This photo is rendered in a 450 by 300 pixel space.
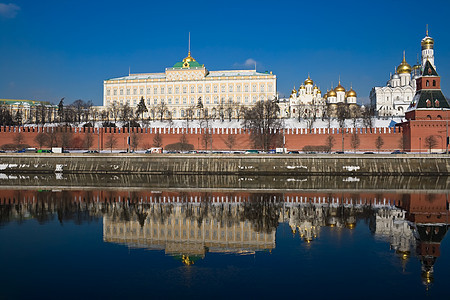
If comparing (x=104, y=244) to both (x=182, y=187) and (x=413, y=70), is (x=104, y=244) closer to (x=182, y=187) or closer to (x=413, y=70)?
(x=182, y=187)

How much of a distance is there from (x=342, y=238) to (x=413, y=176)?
663 inches

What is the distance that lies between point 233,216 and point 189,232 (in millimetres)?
2439

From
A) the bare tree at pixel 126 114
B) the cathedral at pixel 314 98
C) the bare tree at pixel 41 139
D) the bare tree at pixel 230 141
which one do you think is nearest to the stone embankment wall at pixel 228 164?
the bare tree at pixel 41 139

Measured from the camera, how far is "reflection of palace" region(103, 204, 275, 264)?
34.9 feet

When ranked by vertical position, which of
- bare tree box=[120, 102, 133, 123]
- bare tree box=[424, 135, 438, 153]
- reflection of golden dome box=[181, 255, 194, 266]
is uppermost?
bare tree box=[120, 102, 133, 123]

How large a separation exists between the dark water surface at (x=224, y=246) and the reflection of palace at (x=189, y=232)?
0.11 ft

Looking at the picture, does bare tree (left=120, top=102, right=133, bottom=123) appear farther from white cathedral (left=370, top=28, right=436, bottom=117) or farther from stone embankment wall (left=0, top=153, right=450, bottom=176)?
white cathedral (left=370, top=28, right=436, bottom=117)

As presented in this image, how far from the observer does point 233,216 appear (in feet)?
46.8

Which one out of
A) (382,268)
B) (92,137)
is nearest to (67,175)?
(92,137)

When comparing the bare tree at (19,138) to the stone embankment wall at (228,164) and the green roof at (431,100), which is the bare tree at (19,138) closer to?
the stone embankment wall at (228,164)

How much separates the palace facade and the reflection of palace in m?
50.4

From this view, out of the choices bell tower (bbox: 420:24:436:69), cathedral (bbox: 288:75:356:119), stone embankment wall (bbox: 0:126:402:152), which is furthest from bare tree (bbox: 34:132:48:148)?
bell tower (bbox: 420:24:436:69)

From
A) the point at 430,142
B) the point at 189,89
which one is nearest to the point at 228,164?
the point at 430,142

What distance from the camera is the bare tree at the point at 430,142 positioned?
31.0 meters
